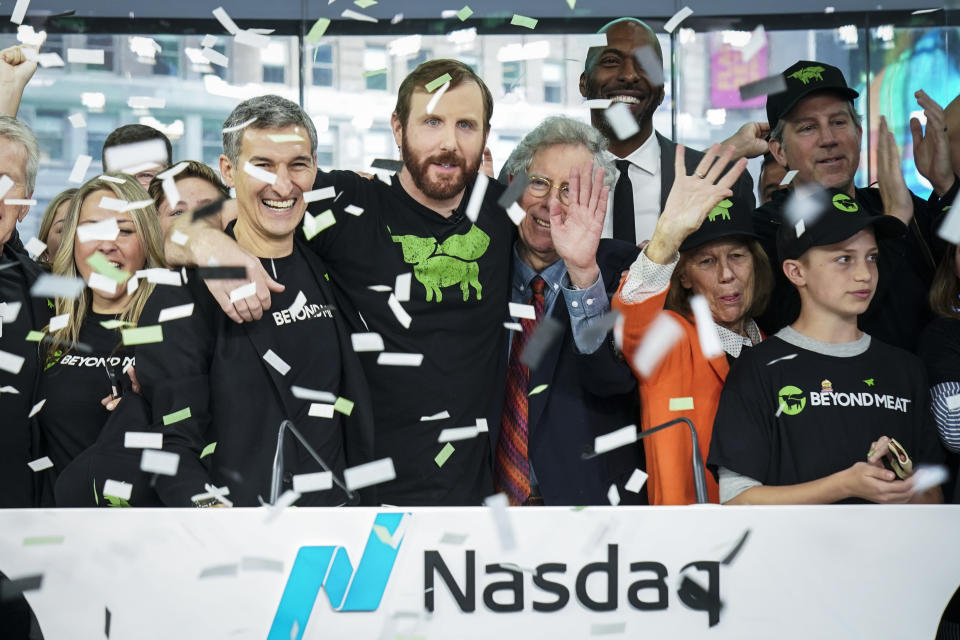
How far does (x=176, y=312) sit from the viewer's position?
7.18ft

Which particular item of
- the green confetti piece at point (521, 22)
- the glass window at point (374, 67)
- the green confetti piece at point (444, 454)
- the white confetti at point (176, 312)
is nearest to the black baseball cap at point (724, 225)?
the green confetti piece at point (444, 454)

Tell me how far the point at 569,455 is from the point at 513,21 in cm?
268

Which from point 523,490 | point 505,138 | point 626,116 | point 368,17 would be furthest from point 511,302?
point 368,17

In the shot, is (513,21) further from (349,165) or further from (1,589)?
(1,589)

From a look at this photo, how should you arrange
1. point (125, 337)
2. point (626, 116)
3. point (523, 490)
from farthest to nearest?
point (626, 116)
point (523, 490)
point (125, 337)

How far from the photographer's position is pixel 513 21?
4484 mm

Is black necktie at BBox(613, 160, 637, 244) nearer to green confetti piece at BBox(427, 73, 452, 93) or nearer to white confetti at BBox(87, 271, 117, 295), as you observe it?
green confetti piece at BBox(427, 73, 452, 93)

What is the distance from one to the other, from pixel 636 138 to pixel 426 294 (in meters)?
0.97

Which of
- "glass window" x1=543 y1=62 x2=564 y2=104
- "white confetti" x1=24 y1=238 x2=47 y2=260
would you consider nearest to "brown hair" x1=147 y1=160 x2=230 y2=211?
"white confetti" x1=24 y1=238 x2=47 y2=260

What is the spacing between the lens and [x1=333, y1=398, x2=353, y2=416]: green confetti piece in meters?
2.25

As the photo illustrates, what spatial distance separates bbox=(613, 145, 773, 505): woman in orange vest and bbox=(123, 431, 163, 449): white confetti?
1019 mm

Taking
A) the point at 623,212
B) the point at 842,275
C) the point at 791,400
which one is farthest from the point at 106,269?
the point at 842,275

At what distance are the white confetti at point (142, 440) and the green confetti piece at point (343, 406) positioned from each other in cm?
38

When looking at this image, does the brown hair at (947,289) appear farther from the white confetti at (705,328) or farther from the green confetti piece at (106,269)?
the green confetti piece at (106,269)
